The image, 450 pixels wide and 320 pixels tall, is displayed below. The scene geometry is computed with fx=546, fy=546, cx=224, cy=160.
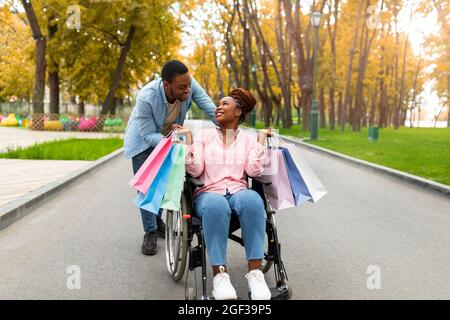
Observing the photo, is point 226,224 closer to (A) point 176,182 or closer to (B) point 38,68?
(A) point 176,182

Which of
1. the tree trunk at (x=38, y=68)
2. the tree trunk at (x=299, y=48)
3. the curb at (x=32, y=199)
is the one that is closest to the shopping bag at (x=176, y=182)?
the curb at (x=32, y=199)

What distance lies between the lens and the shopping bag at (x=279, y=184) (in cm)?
379

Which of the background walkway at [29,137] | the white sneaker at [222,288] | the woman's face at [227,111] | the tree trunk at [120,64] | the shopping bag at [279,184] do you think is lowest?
the background walkway at [29,137]

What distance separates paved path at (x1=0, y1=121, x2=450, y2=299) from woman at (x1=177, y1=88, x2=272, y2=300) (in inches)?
17.9

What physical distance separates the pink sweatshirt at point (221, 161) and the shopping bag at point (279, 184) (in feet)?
0.33

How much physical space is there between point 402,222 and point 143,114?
11.4 feet

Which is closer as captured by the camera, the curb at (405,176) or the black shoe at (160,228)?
the black shoe at (160,228)

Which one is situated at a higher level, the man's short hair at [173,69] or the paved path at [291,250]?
the man's short hair at [173,69]

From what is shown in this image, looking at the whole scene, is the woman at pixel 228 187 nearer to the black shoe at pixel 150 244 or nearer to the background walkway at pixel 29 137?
the black shoe at pixel 150 244

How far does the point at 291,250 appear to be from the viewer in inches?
195

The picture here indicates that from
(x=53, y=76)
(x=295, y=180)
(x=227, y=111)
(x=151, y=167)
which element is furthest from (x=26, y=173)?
(x=53, y=76)

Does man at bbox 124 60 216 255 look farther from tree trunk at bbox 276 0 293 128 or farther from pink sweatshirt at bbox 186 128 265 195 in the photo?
tree trunk at bbox 276 0 293 128

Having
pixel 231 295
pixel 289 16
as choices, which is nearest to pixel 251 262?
pixel 231 295
